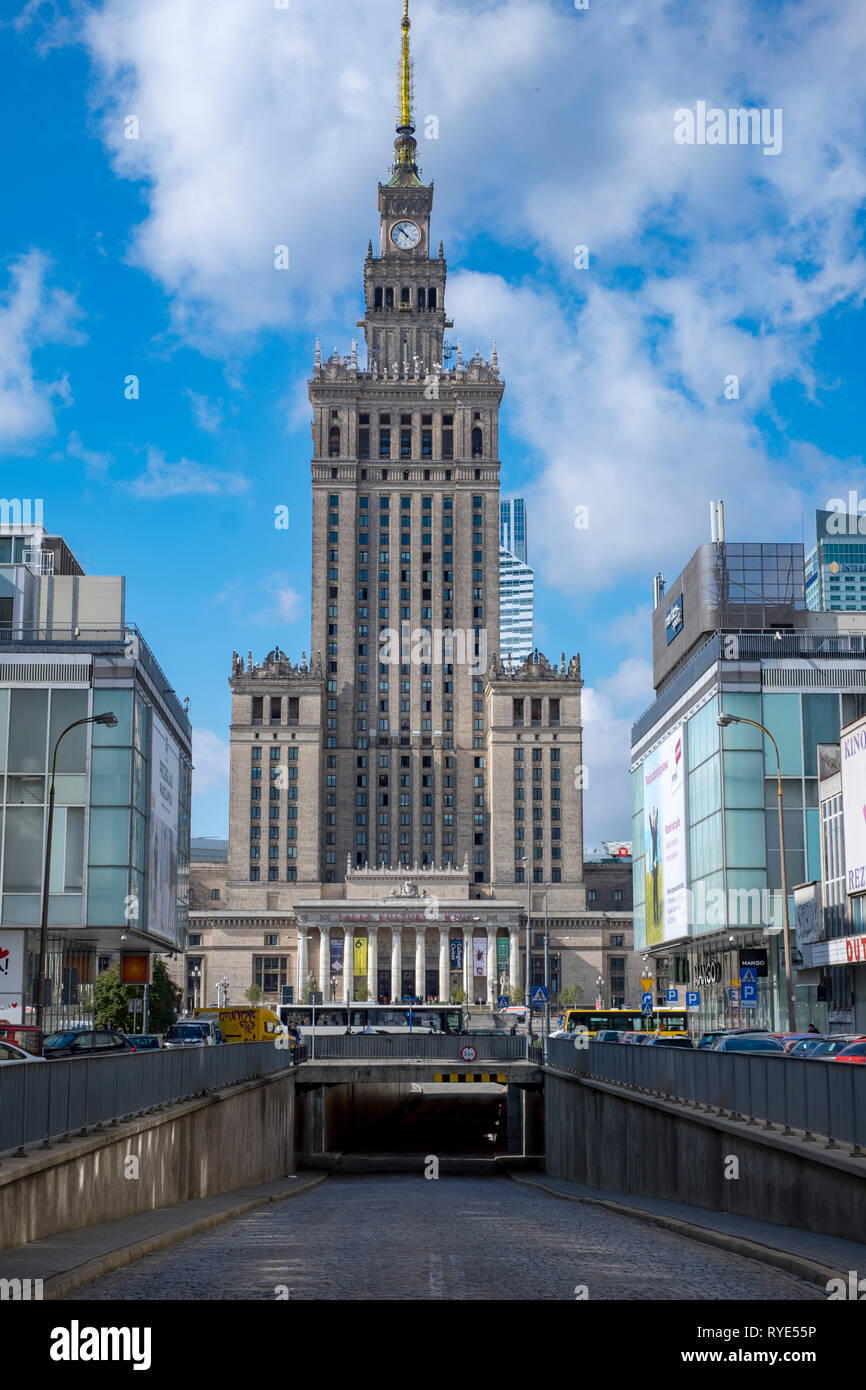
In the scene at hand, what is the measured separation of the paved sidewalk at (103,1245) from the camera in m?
14.0

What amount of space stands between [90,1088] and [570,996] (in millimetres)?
135620

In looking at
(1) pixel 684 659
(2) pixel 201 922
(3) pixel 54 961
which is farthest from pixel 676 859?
(2) pixel 201 922

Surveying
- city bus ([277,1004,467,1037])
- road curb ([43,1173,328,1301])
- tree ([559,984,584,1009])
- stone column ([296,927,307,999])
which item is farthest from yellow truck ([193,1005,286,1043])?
stone column ([296,927,307,999])

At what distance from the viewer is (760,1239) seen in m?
17.7

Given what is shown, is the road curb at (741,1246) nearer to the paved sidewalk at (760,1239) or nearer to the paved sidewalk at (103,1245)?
the paved sidewalk at (760,1239)

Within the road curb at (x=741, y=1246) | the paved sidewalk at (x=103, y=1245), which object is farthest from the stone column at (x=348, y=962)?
the paved sidewalk at (x=103, y=1245)

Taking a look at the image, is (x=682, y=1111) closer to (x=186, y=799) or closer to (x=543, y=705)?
(x=186, y=799)

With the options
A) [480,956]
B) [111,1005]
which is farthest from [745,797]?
[480,956]

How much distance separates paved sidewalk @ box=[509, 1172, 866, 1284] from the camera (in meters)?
15.0

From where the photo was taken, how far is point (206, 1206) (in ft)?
82.4

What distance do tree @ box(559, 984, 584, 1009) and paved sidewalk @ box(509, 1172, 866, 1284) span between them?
12766cm

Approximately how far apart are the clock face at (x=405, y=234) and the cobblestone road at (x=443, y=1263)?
583 ft

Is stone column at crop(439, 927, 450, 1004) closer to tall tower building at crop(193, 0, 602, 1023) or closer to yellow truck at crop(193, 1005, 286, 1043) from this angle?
tall tower building at crop(193, 0, 602, 1023)
